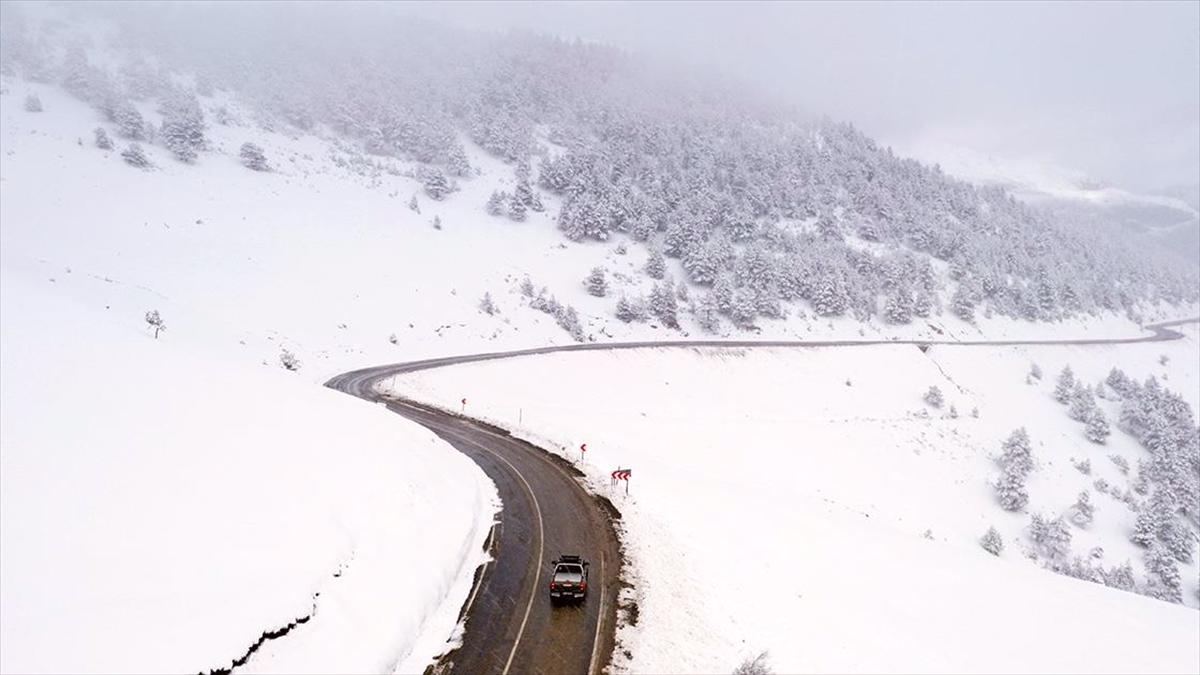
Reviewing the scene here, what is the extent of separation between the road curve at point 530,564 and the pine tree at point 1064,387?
7340 centimetres

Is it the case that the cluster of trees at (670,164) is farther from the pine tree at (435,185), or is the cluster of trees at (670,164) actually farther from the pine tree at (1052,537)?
the pine tree at (1052,537)

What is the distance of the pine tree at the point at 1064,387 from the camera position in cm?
7269

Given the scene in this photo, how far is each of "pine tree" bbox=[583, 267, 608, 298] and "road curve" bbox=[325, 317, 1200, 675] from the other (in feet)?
142

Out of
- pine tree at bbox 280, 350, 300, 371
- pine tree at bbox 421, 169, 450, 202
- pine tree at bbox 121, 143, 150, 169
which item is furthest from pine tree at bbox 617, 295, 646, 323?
pine tree at bbox 121, 143, 150, 169

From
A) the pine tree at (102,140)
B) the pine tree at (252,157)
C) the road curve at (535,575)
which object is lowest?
the road curve at (535,575)

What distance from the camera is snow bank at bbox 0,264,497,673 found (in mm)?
10805

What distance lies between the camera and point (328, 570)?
14.4 metres

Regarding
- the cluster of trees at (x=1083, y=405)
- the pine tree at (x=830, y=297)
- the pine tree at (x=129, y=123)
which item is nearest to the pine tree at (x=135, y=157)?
the pine tree at (x=129, y=123)

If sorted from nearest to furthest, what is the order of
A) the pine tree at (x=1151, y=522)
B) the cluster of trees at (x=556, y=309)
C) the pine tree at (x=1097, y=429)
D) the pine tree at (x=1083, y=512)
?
the pine tree at (x=1151, y=522)
the pine tree at (x=1083, y=512)
the pine tree at (x=1097, y=429)
the cluster of trees at (x=556, y=309)

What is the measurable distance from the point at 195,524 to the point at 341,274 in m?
57.6

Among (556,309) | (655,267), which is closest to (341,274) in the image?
(556,309)

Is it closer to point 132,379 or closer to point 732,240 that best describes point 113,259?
point 132,379

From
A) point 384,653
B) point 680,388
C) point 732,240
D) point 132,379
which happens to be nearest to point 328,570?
point 384,653

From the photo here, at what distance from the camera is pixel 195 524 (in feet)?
45.3
